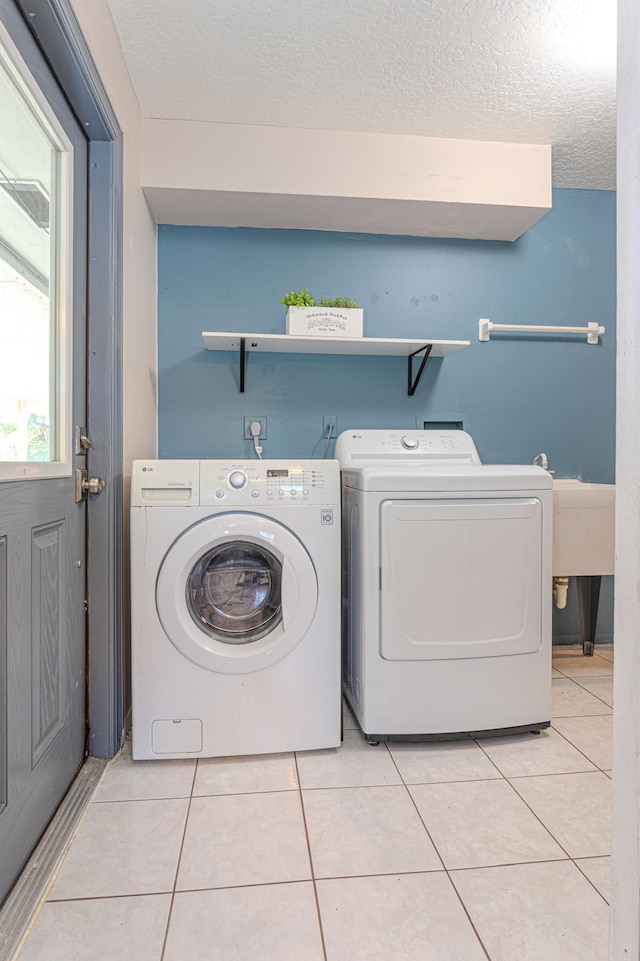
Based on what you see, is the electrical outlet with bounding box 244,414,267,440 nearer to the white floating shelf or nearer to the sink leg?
the white floating shelf

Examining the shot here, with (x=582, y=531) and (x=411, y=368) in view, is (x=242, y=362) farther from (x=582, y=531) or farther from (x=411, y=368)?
(x=582, y=531)

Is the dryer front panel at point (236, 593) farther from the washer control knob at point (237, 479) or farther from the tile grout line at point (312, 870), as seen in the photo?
the tile grout line at point (312, 870)

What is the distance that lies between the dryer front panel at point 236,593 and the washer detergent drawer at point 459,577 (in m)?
0.27

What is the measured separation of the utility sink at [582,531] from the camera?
6.87 feet

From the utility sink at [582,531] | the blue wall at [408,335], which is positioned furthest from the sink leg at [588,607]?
the utility sink at [582,531]

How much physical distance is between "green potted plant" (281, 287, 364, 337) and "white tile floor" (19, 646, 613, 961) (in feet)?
5.04

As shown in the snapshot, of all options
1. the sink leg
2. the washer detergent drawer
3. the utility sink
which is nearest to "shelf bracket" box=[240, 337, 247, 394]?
the washer detergent drawer

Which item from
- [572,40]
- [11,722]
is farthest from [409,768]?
[572,40]

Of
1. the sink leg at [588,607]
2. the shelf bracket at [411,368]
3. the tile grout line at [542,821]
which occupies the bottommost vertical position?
the tile grout line at [542,821]

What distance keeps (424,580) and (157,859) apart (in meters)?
1.00

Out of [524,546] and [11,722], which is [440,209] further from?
[11,722]

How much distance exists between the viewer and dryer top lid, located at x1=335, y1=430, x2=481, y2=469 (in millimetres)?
2307

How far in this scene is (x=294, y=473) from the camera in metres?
1.66

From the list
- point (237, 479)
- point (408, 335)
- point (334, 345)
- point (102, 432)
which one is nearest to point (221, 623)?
point (237, 479)
